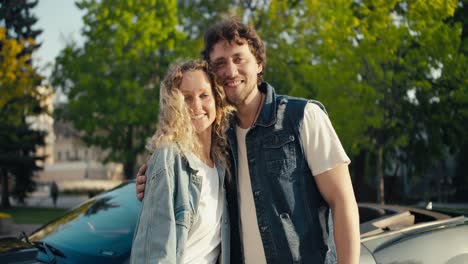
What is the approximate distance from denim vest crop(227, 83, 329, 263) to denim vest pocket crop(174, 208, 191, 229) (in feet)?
1.07

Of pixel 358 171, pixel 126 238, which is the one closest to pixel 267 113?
pixel 126 238

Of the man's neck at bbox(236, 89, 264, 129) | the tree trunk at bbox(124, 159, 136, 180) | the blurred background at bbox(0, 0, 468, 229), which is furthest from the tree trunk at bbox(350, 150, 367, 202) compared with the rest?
the man's neck at bbox(236, 89, 264, 129)

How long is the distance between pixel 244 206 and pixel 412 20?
1047cm

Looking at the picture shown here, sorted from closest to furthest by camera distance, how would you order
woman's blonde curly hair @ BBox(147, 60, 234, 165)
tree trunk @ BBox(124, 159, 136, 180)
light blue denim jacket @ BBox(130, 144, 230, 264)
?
1. light blue denim jacket @ BBox(130, 144, 230, 264)
2. woman's blonde curly hair @ BBox(147, 60, 234, 165)
3. tree trunk @ BBox(124, 159, 136, 180)

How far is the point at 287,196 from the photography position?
6.75ft

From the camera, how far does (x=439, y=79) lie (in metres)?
11.8

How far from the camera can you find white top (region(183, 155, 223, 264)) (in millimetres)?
2006

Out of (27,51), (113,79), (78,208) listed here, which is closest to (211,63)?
(78,208)

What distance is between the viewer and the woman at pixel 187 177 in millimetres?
1850

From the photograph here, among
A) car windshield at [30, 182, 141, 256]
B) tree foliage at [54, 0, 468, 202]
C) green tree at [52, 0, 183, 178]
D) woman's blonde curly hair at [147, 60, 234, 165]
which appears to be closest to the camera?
woman's blonde curly hair at [147, 60, 234, 165]

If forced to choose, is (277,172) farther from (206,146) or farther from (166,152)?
(166,152)

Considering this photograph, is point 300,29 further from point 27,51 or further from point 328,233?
point 328,233

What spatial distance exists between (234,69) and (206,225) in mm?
659

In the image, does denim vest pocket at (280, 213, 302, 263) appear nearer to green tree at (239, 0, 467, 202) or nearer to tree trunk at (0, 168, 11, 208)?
green tree at (239, 0, 467, 202)
